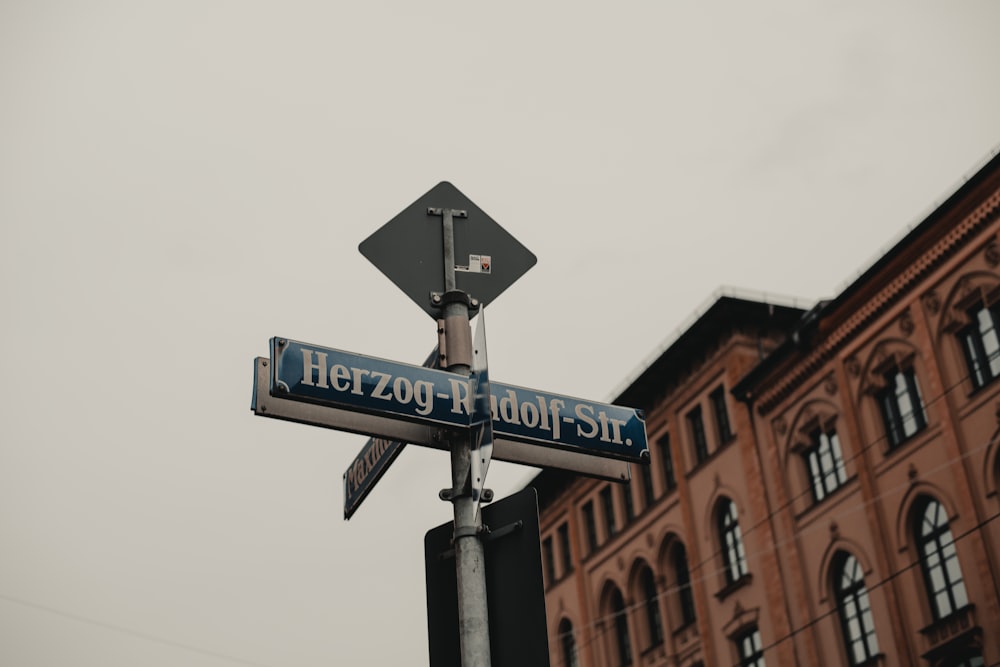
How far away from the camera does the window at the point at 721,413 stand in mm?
37750

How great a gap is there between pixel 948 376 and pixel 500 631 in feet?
88.5

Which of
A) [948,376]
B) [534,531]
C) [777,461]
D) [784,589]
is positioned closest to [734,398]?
[777,461]

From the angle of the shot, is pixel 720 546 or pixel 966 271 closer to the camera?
pixel 966 271

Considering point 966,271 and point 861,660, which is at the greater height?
point 966,271

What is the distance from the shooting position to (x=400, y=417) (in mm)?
4691

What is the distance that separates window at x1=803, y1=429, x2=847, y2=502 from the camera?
108ft

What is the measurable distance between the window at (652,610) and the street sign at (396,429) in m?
35.2

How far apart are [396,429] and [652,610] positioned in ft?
Answer: 120

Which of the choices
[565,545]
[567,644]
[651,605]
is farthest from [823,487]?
[567,644]

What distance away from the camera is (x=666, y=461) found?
132 ft

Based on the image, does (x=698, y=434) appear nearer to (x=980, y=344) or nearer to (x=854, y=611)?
(x=854, y=611)

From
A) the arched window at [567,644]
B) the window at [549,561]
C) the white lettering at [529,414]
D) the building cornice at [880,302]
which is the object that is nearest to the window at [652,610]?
the arched window at [567,644]

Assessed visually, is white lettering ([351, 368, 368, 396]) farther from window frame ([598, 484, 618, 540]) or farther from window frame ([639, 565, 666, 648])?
window frame ([598, 484, 618, 540])

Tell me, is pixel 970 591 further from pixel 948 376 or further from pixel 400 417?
pixel 400 417
